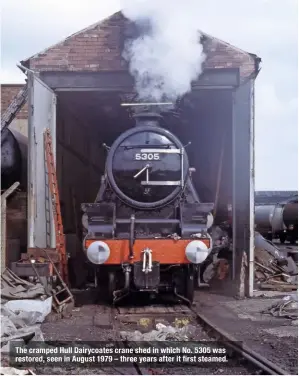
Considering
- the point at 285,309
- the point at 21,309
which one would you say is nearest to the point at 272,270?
the point at 285,309

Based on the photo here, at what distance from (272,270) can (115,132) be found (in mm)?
4863

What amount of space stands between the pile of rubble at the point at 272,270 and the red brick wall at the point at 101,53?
3664 mm

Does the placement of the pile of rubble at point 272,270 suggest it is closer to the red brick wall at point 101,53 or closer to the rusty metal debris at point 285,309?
the rusty metal debris at point 285,309

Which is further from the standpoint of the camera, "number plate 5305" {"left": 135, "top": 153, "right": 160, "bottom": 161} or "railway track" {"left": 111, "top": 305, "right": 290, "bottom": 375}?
"number plate 5305" {"left": 135, "top": 153, "right": 160, "bottom": 161}

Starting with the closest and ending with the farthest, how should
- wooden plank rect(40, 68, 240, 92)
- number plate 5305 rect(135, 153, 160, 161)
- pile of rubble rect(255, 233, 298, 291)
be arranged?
number plate 5305 rect(135, 153, 160, 161) < wooden plank rect(40, 68, 240, 92) < pile of rubble rect(255, 233, 298, 291)

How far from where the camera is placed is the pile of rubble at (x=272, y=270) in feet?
34.1

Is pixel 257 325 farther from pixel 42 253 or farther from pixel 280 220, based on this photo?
pixel 280 220

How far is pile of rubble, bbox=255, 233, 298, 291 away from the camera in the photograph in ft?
34.1

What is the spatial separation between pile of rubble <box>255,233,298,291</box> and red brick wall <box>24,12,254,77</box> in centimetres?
366

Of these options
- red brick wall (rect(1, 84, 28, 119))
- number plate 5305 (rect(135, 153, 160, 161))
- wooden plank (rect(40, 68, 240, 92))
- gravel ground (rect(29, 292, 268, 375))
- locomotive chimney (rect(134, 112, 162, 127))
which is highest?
red brick wall (rect(1, 84, 28, 119))

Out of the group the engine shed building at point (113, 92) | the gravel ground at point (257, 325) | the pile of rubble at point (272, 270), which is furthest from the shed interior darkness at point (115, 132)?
the gravel ground at point (257, 325)

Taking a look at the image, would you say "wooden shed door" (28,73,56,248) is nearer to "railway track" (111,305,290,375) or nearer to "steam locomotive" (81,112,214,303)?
"steam locomotive" (81,112,214,303)

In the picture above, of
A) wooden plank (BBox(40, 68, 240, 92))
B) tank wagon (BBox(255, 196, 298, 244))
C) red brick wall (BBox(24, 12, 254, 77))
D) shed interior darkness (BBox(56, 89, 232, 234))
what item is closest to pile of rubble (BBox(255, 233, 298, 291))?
shed interior darkness (BBox(56, 89, 232, 234))

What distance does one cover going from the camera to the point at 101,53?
9289 millimetres
